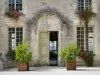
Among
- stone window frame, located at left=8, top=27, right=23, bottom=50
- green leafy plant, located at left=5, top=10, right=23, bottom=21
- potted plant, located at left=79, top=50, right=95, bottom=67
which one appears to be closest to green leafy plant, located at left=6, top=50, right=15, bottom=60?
stone window frame, located at left=8, top=27, right=23, bottom=50

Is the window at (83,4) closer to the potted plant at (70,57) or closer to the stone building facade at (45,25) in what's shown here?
the stone building facade at (45,25)

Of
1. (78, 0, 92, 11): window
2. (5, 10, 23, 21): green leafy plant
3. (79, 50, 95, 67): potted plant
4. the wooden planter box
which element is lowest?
the wooden planter box

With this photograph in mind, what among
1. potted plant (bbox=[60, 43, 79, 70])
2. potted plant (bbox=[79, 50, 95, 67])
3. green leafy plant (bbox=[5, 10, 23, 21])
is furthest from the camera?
green leafy plant (bbox=[5, 10, 23, 21])

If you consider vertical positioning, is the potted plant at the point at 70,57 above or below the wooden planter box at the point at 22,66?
above

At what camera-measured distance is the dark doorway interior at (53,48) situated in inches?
877

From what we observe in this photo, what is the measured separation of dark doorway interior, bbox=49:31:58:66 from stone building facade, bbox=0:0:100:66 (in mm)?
72

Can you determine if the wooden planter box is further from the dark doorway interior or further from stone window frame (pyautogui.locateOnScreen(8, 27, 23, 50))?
the dark doorway interior

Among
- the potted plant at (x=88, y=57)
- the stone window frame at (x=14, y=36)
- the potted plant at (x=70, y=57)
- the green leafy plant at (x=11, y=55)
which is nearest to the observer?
the potted plant at (x=70, y=57)

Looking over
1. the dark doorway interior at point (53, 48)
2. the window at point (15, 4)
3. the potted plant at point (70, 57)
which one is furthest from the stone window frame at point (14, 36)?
the potted plant at point (70, 57)

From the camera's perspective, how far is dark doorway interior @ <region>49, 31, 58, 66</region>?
2227 centimetres

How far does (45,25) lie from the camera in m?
21.9

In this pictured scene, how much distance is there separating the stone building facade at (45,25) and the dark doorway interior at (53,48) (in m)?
0.07

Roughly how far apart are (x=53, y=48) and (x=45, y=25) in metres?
1.68

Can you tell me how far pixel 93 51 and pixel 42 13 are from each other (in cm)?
407
